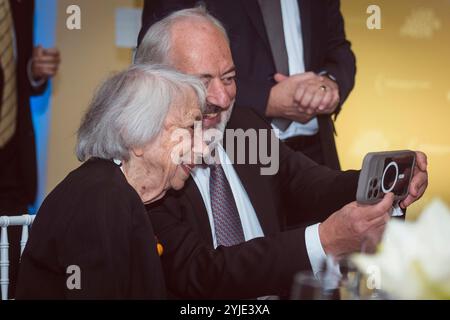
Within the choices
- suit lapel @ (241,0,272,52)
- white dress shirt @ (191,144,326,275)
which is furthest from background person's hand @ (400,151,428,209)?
suit lapel @ (241,0,272,52)

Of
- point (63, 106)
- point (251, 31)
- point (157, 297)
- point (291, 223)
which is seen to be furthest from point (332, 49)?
point (157, 297)

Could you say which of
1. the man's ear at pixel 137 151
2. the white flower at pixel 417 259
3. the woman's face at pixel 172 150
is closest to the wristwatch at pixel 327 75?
the woman's face at pixel 172 150

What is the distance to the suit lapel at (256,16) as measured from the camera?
2775 mm

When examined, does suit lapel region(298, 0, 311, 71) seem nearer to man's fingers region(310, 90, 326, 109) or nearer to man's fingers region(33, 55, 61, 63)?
man's fingers region(310, 90, 326, 109)

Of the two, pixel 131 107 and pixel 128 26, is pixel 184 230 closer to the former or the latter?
pixel 131 107

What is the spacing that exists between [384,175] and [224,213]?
0.52 m

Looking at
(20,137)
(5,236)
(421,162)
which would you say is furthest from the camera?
(20,137)

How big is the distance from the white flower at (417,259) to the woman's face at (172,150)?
81 centimetres

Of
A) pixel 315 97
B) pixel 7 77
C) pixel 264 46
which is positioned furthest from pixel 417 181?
pixel 7 77

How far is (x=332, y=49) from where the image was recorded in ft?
9.67

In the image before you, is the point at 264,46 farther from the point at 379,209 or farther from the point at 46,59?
the point at 379,209

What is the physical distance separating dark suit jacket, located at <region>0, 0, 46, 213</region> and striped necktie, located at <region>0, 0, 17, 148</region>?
0.9 inches

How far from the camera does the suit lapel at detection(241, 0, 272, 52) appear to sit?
278 centimetres

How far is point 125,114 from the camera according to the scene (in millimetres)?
1670
